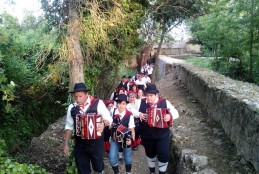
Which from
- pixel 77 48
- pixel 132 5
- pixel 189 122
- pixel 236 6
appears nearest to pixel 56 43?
pixel 77 48

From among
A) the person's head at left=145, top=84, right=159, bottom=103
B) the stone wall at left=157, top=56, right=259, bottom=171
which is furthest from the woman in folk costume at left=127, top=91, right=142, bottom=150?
the stone wall at left=157, top=56, right=259, bottom=171

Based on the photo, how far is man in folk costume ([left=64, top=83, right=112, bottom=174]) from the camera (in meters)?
4.88

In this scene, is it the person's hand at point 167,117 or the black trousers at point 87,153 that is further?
the person's hand at point 167,117

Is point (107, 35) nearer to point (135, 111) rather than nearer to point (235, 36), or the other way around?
point (135, 111)

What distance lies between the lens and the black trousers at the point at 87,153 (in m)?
5.05

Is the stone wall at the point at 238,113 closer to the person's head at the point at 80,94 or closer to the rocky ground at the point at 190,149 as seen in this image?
the rocky ground at the point at 190,149

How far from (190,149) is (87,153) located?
7.18 feet

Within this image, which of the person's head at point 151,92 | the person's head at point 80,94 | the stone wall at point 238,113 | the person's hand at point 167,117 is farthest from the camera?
the person's head at point 151,92

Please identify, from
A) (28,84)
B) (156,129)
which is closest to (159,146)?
(156,129)

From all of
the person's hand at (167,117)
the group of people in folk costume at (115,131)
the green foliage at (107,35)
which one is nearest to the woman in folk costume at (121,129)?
the group of people in folk costume at (115,131)

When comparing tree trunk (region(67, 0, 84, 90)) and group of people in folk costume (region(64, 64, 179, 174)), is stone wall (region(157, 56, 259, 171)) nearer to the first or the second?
group of people in folk costume (region(64, 64, 179, 174))

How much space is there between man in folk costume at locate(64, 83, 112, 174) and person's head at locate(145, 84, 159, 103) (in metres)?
0.87

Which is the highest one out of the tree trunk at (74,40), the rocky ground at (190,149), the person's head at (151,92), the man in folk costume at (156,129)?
the tree trunk at (74,40)

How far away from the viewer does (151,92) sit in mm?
5316
